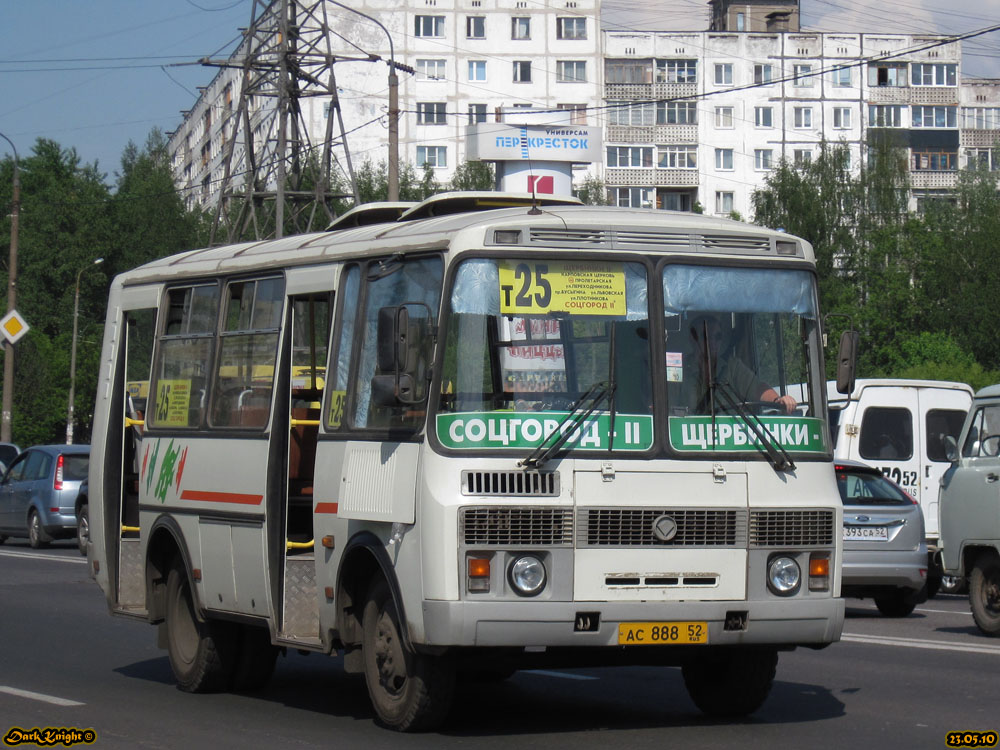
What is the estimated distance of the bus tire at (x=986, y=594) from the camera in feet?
49.0

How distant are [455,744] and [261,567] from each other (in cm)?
205

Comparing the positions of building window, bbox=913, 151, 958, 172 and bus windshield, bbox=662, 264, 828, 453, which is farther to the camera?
building window, bbox=913, 151, 958, 172

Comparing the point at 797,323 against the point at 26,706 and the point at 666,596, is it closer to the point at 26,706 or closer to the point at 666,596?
the point at 666,596

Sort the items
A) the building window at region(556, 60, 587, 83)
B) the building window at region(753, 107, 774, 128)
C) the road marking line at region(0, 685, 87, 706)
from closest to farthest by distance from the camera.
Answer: the road marking line at region(0, 685, 87, 706), the building window at region(556, 60, 587, 83), the building window at region(753, 107, 774, 128)

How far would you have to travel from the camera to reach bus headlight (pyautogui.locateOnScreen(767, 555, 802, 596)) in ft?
28.2

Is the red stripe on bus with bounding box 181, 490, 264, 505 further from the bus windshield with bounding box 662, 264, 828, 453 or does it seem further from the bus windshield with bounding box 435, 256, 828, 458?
the bus windshield with bounding box 662, 264, 828, 453

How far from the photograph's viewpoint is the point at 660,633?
838cm

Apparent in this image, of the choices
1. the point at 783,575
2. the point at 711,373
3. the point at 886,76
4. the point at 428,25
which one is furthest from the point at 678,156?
the point at 783,575

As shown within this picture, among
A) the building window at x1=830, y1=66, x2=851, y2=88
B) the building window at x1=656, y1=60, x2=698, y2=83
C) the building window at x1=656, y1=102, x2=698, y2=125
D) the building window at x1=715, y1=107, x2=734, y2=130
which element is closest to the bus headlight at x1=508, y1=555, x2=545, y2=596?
the building window at x1=656, y1=102, x2=698, y2=125

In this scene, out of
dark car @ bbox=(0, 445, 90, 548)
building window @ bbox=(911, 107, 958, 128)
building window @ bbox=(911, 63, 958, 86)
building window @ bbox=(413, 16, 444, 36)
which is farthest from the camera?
building window @ bbox=(911, 63, 958, 86)

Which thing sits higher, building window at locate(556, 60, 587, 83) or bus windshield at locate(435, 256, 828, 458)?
building window at locate(556, 60, 587, 83)

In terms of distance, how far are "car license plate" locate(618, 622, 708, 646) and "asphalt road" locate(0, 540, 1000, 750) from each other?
1.67ft

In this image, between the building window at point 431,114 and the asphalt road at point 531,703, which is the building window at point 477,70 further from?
the asphalt road at point 531,703

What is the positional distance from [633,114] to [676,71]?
3919 mm
